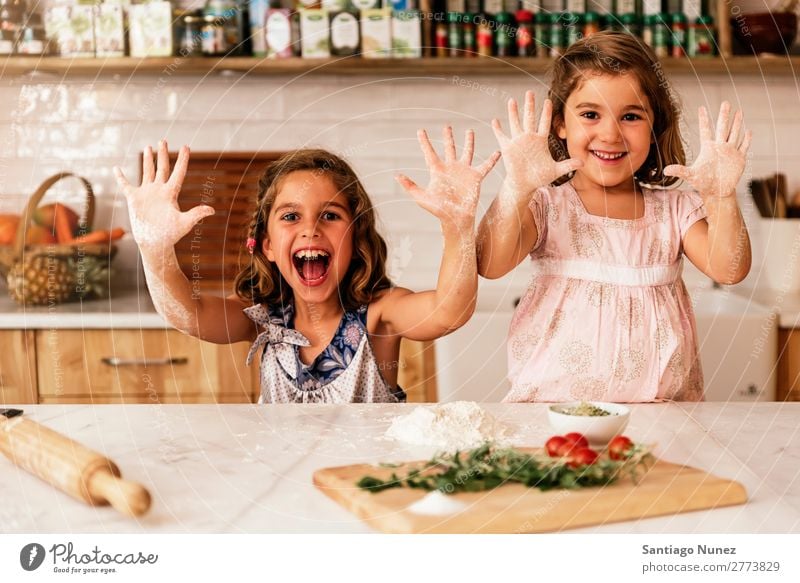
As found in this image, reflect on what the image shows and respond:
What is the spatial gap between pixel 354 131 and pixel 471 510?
0.99m

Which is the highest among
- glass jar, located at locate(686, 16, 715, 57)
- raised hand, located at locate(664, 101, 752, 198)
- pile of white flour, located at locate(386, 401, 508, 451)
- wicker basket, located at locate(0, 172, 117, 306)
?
glass jar, located at locate(686, 16, 715, 57)

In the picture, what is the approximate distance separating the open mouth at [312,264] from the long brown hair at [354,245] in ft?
0.11

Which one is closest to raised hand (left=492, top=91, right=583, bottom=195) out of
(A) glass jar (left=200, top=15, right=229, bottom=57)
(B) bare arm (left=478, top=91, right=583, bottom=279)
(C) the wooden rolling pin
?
(B) bare arm (left=478, top=91, right=583, bottom=279)

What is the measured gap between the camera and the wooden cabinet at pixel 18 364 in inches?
48.4

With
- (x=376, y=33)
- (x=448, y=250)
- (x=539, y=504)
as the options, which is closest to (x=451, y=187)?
(x=448, y=250)

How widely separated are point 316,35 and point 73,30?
37cm

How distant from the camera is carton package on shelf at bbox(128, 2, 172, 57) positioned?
133 centimetres

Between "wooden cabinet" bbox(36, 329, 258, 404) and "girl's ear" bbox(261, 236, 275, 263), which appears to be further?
"wooden cabinet" bbox(36, 329, 258, 404)

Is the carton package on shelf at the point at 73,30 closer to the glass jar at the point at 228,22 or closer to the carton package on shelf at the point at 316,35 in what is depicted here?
the glass jar at the point at 228,22

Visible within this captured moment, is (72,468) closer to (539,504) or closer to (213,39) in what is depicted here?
(539,504)

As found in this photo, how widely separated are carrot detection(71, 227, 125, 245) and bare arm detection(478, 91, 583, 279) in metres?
0.73

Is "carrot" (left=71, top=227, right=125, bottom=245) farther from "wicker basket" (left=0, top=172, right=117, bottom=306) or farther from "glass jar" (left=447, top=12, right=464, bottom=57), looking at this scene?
"glass jar" (left=447, top=12, right=464, bottom=57)
